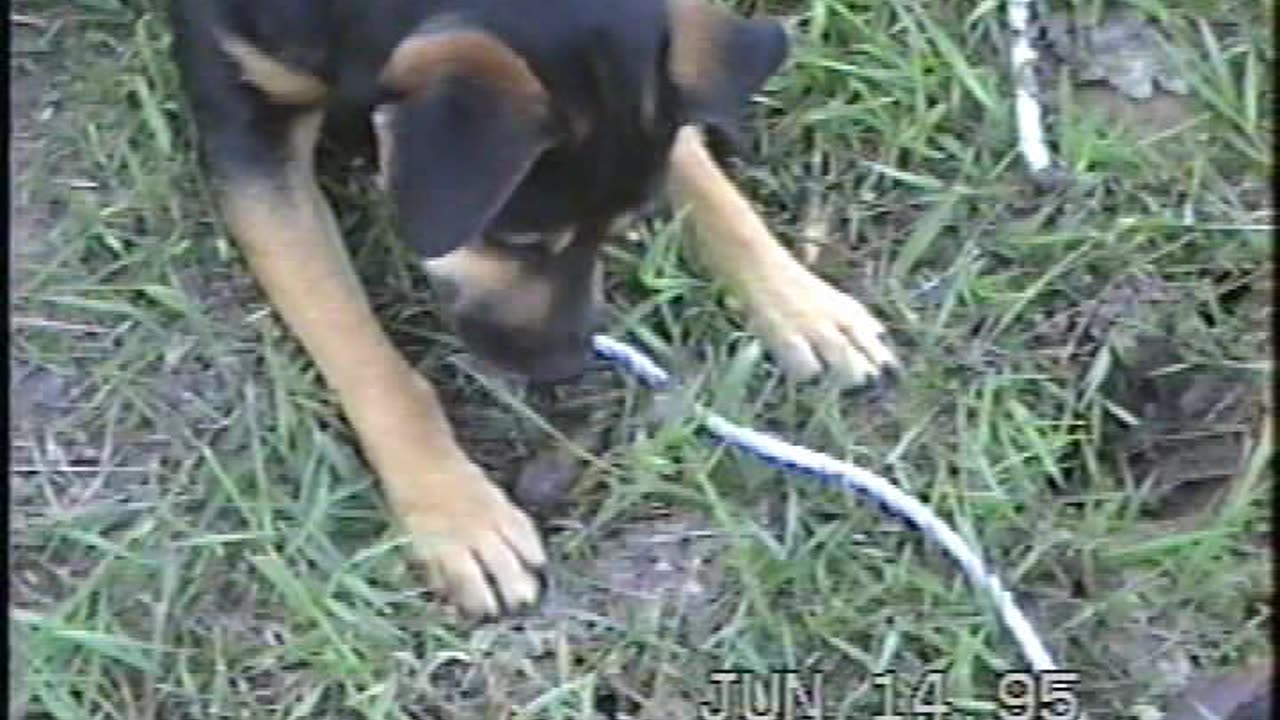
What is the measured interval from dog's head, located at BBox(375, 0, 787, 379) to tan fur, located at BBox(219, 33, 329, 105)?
19cm

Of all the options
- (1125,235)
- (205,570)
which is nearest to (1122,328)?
(1125,235)

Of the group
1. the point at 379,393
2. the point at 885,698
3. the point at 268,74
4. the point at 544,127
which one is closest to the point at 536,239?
the point at 544,127

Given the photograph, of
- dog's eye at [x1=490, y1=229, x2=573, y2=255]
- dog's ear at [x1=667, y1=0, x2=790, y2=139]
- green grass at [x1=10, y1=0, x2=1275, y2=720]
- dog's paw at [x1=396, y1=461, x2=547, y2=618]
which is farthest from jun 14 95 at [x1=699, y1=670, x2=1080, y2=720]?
dog's ear at [x1=667, y1=0, x2=790, y2=139]

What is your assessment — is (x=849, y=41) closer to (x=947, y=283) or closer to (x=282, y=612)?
(x=947, y=283)

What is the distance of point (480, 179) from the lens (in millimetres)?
2666

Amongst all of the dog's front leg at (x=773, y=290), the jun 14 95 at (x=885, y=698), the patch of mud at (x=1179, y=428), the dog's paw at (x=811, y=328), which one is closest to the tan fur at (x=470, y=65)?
the dog's front leg at (x=773, y=290)

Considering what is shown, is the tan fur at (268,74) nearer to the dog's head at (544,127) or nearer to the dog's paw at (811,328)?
the dog's head at (544,127)

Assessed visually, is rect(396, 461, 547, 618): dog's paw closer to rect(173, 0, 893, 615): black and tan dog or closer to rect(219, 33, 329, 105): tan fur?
rect(173, 0, 893, 615): black and tan dog

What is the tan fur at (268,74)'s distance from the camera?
123 inches

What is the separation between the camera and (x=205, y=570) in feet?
10.3

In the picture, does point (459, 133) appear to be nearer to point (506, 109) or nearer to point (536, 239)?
point (506, 109)

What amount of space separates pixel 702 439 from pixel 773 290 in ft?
0.84

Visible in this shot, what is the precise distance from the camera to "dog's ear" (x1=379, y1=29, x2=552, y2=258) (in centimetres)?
267

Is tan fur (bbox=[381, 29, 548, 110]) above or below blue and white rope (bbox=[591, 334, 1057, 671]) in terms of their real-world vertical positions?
above
